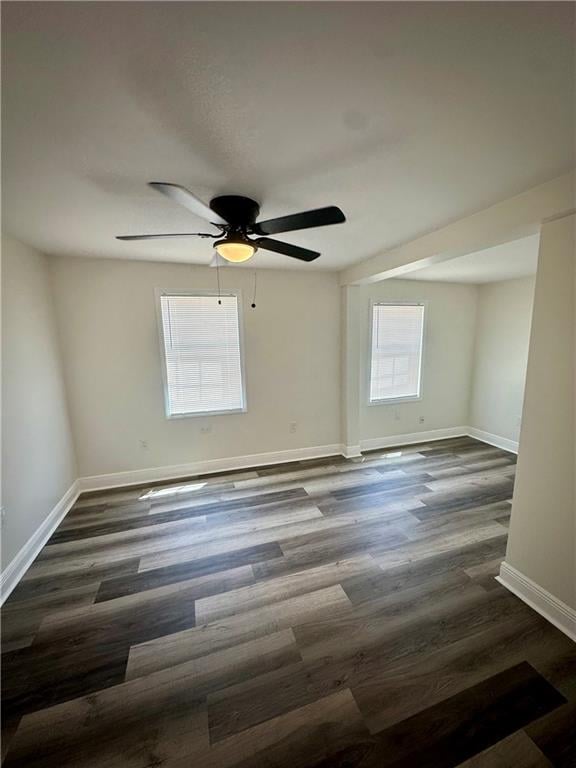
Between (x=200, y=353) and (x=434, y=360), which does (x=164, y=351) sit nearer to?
(x=200, y=353)

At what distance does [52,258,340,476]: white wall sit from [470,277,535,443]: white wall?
94.3 inches

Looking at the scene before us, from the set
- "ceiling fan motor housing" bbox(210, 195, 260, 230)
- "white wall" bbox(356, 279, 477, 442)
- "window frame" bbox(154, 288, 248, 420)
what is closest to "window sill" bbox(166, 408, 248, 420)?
"window frame" bbox(154, 288, 248, 420)

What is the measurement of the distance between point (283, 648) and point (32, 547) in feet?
6.78

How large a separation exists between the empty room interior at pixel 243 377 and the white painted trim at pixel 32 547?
0.04 metres

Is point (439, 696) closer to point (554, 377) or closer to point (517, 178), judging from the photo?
point (554, 377)

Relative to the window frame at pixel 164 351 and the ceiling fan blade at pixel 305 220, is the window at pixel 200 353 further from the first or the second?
the ceiling fan blade at pixel 305 220

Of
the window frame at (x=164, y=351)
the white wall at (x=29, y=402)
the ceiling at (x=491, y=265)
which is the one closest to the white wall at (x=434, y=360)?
the ceiling at (x=491, y=265)

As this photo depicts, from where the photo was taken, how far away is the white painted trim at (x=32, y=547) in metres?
1.95

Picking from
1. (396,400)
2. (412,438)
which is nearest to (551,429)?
(396,400)

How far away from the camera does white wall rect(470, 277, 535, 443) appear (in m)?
3.97

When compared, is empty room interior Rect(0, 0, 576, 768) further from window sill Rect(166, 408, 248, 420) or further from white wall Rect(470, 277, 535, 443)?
white wall Rect(470, 277, 535, 443)

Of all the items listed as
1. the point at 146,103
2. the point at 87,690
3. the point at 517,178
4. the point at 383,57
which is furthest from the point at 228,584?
the point at 517,178

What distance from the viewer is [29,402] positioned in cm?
237

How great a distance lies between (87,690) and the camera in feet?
4.56
